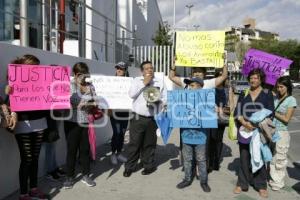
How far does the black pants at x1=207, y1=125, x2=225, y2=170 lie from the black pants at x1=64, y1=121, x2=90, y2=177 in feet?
6.86

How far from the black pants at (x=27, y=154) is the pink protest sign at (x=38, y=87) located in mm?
353

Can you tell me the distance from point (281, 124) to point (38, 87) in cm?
345

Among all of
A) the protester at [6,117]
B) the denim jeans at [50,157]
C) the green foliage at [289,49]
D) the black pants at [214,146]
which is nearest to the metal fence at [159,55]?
the black pants at [214,146]

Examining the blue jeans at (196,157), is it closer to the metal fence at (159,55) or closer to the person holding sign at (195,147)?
the person holding sign at (195,147)

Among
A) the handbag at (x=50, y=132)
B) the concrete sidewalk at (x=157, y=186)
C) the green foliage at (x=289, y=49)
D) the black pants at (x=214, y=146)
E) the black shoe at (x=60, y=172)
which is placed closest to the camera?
the handbag at (x=50, y=132)

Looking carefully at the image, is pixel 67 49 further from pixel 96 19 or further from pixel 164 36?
pixel 164 36

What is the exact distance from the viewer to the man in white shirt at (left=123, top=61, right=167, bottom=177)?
6.39 meters

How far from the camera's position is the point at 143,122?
661 centimetres

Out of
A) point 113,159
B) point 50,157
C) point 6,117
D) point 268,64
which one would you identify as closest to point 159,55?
point 113,159

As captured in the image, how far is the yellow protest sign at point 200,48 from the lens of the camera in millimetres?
6941

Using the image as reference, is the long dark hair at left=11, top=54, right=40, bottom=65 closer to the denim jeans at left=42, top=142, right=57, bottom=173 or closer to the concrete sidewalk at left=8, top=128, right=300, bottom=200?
the denim jeans at left=42, top=142, right=57, bottom=173

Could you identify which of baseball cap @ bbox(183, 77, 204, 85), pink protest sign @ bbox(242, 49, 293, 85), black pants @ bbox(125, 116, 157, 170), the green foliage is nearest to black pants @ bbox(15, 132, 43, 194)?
black pants @ bbox(125, 116, 157, 170)

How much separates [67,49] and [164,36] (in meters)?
17.8

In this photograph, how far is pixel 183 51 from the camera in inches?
284
